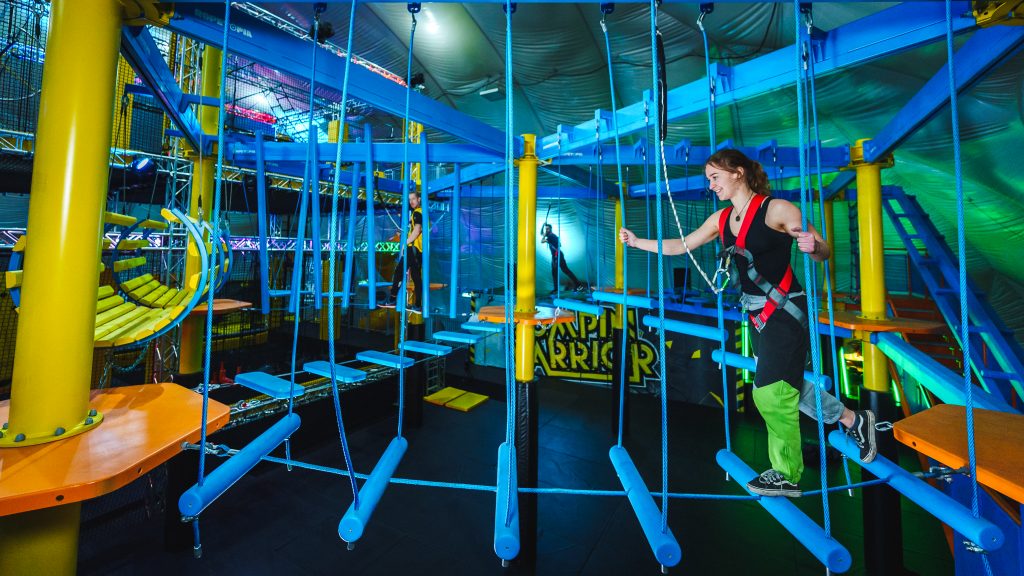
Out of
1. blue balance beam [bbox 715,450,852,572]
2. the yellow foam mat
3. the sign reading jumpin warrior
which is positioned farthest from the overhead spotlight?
blue balance beam [bbox 715,450,852,572]

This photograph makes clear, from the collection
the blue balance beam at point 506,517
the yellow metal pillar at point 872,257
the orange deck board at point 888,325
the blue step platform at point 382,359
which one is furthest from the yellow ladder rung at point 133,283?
the yellow metal pillar at point 872,257

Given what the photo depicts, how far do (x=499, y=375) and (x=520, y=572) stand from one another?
6105 millimetres

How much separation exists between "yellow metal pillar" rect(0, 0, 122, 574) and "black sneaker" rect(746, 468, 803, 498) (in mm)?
2360

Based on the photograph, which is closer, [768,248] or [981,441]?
[981,441]

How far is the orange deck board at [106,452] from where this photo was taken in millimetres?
1064

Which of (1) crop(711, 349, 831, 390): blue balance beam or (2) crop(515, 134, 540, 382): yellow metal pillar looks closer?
(1) crop(711, 349, 831, 390): blue balance beam

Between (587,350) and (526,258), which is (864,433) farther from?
(587,350)

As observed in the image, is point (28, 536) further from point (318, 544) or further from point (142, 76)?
point (318, 544)

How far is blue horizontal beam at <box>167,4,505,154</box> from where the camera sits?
2.10 meters

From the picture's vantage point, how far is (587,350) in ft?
32.2

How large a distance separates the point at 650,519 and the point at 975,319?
470 centimetres

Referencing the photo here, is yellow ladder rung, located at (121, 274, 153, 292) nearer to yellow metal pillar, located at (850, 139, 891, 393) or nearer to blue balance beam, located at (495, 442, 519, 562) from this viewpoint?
blue balance beam, located at (495, 442, 519, 562)

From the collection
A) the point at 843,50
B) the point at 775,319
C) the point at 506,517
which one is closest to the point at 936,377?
the point at 775,319

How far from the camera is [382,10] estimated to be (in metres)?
6.48
